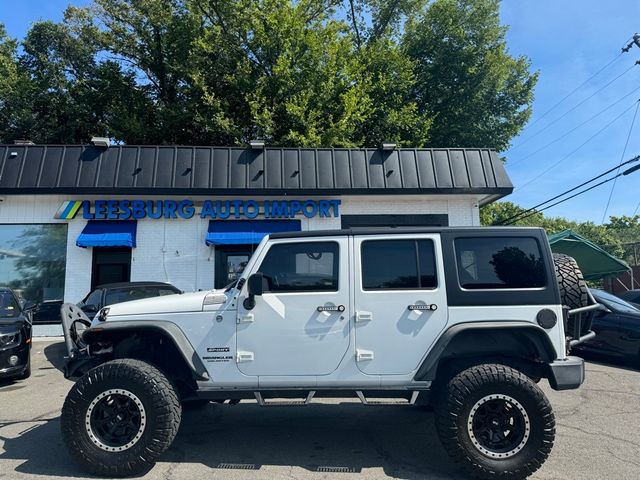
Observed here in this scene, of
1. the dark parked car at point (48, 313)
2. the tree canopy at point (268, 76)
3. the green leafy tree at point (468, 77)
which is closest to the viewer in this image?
the dark parked car at point (48, 313)

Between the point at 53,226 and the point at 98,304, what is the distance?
5275 mm

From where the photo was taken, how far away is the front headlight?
23.1 feet

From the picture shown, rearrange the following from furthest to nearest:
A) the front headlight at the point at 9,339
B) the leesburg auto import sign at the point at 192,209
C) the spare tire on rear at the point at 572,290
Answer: the leesburg auto import sign at the point at 192,209
the front headlight at the point at 9,339
the spare tire on rear at the point at 572,290

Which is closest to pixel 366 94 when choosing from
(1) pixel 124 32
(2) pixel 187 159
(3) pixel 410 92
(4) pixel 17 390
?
(3) pixel 410 92

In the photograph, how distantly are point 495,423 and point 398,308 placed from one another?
4.05 ft

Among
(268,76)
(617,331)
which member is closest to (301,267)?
(617,331)

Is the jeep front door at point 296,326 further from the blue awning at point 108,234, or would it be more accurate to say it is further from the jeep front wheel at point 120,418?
Answer: the blue awning at point 108,234

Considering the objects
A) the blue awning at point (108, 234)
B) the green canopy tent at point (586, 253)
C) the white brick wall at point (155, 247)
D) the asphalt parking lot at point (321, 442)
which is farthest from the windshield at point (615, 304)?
the blue awning at point (108, 234)

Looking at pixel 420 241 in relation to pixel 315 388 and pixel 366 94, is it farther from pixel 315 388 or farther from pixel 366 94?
pixel 366 94

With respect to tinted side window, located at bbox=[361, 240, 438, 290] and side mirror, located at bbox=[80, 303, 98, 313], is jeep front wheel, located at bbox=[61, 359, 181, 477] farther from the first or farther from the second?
side mirror, located at bbox=[80, 303, 98, 313]

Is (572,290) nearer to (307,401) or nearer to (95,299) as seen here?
(307,401)

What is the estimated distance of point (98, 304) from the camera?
27.4 ft

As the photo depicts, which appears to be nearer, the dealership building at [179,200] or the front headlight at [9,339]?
the front headlight at [9,339]

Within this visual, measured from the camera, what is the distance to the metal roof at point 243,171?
38.5ft
